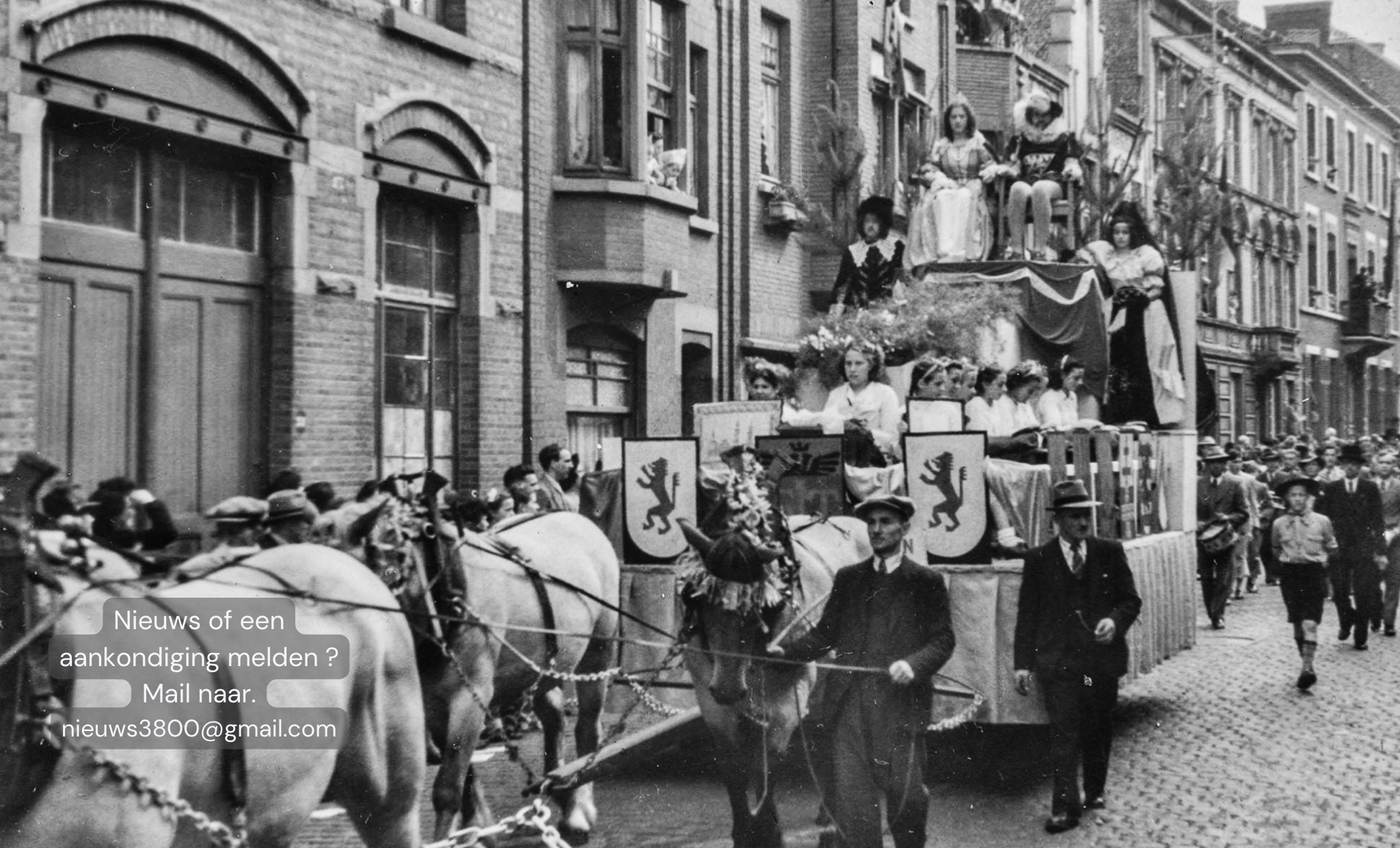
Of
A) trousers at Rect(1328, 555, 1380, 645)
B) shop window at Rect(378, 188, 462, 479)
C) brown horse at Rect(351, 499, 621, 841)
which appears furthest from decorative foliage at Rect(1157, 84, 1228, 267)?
brown horse at Rect(351, 499, 621, 841)

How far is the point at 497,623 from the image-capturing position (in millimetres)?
7277

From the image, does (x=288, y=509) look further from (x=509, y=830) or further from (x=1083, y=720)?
(x=1083, y=720)

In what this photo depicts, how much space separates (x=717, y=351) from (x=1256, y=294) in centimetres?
3232

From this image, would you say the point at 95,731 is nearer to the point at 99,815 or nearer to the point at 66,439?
the point at 99,815

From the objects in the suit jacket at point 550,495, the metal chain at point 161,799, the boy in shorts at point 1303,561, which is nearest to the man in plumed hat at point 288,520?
the metal chain at point 161,799

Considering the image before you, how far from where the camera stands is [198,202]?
11.9 meters

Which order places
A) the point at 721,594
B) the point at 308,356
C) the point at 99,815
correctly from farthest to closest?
1. the point at 308,356
2. the point at 721,594
3. the point at 99,815

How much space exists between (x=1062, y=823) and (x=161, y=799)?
5.29 metres

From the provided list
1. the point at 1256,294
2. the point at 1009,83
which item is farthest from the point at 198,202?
the point at 1256,294

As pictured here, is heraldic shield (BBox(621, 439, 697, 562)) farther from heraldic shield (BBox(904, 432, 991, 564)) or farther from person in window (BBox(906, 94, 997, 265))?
person in window (BBox(906, 94, 997, 265))

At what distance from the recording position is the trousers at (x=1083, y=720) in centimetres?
862

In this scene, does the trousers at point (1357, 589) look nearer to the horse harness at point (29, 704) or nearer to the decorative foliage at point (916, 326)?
the decorative foliage at point (916, 326)

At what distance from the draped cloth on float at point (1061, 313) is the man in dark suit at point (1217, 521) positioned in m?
3.50

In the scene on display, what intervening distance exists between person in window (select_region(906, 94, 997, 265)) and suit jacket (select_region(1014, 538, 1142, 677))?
649cm
